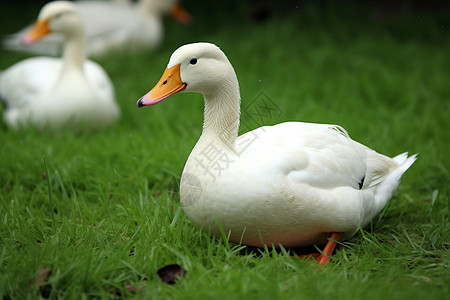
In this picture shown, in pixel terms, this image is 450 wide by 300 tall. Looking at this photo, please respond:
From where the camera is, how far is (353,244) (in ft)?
9.36

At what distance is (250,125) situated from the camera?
173 inches

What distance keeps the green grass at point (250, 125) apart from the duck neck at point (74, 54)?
0.66 m

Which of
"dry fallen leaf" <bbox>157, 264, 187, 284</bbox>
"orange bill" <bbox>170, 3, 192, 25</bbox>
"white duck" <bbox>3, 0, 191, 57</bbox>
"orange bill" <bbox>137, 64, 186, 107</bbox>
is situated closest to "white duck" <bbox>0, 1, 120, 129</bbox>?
"white duck" <bbox>3, 0, 191, 57</bbox>

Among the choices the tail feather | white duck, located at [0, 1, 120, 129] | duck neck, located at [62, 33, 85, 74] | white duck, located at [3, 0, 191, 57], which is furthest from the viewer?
white duck, located at [3, 0, 191, 57]

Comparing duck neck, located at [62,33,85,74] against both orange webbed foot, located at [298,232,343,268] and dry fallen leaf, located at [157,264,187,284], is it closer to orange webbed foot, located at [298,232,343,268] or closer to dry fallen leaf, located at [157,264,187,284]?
dry fallen leaf, located at [157,264,187,284]

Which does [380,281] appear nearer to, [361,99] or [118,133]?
[118,133]

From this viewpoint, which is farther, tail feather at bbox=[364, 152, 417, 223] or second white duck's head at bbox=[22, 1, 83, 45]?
second white duck's head at bbox=[22, 1, 83, 45]

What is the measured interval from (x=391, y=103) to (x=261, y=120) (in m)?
1.89

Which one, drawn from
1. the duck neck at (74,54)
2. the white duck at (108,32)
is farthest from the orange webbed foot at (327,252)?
the white duck at (108,32)

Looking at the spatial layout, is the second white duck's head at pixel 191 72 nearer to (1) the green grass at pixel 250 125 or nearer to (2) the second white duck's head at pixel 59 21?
(1) the green grass at pixel 250 125

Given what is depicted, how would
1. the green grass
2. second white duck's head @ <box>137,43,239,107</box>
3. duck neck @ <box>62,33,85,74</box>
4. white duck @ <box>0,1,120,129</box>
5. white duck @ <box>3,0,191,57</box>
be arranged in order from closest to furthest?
the green grass
second white duck's head @ <box>137,43,239,107</box>
white duck @ <box>0,1,120,129</box>
duck neck @ <box>62,33,85,74</box>
white duck @ <box>3,0,191,57</box>

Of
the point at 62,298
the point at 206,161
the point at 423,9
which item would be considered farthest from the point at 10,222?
the point at 423,9

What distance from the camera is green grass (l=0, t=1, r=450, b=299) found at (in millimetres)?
2398

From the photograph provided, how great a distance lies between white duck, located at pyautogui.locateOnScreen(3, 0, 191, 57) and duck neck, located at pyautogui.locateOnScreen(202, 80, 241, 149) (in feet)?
15.7
